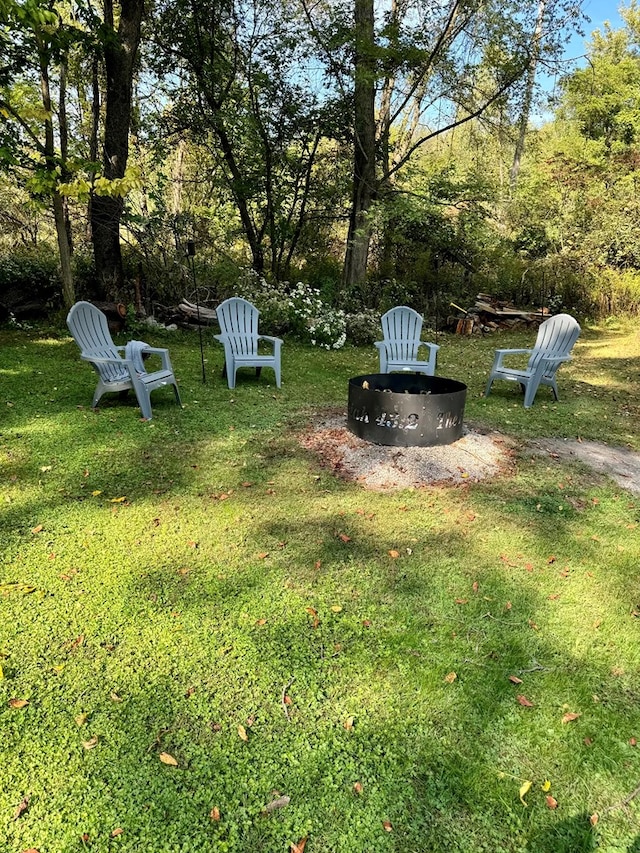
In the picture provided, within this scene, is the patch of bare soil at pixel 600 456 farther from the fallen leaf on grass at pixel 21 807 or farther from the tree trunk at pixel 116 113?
the tree trunk at pixel 116 113

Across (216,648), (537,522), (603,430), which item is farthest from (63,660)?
(603,430)

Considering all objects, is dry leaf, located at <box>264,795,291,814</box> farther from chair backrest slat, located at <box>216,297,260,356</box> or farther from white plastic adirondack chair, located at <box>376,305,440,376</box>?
chair backrest slat, located at <box>216,297,260,356</box>

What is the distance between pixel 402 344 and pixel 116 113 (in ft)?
18.6

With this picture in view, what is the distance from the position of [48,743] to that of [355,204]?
935 centimetres

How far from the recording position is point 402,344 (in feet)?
19.1

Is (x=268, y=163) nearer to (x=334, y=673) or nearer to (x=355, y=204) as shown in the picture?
(x=355, y=204)

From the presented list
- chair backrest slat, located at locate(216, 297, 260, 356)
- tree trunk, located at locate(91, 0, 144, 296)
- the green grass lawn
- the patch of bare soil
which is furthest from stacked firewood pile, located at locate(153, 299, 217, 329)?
the patch of bare soil

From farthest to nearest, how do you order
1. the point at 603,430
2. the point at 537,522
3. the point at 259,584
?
1. the point at 603,430
2. the point at 537,522
3. the point at 259,584

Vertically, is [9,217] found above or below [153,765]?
above

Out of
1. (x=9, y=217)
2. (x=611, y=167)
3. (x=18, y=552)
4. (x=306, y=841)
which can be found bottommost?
(x=306, y=841)

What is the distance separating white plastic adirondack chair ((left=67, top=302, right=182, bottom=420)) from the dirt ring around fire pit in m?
1.42

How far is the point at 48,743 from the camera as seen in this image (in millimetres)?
1651

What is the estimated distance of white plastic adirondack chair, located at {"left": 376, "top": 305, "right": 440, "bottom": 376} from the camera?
552 cm

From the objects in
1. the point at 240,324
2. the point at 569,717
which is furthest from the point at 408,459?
the point at 240,324
